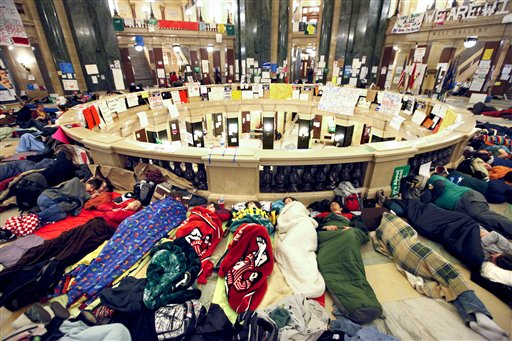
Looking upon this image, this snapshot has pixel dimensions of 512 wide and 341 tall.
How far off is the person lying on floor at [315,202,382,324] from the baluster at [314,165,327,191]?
30.5 inches

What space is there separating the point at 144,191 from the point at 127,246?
110cm

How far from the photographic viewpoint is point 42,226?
359 centimetres

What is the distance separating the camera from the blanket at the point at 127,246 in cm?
262

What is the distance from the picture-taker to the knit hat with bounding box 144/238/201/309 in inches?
93.3

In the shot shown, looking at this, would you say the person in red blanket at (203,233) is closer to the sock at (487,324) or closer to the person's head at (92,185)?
the person's head at (92,185)

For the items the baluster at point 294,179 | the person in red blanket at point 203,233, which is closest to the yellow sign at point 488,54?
the baluster at point 294,179

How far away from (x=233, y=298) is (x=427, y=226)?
9.48 feet

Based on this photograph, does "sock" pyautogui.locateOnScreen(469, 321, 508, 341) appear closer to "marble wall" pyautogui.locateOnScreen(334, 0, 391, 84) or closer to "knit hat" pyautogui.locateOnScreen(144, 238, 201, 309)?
"knit hat" pyautogui.locateOnScreen(144, 238, 201, 309)

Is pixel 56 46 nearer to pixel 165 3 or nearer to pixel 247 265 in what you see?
pixel 247 265

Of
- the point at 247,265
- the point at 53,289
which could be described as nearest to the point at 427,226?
the point at 247,265

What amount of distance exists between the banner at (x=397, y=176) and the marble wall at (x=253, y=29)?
15.8 metres

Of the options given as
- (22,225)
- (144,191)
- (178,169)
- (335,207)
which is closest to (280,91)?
(178,169)

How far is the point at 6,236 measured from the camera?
334 centimetres

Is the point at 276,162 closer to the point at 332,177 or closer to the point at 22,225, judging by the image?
the point at 332,177
